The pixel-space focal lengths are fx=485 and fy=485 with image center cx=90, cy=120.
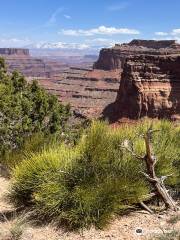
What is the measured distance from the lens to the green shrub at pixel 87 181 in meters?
9.41

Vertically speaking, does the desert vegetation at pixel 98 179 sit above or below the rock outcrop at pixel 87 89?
above

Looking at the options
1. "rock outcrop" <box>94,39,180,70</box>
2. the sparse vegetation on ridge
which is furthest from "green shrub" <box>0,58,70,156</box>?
"rock outcrop" <box>94,39,180,70</box>

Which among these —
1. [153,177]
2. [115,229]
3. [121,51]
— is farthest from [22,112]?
[121,51]

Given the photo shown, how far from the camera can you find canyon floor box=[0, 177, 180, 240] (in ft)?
29.0

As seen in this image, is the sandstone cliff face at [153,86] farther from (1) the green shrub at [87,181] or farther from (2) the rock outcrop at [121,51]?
(2) the rock outcrop at [121,51]

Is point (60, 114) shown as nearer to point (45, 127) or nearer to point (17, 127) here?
point (45, 127)

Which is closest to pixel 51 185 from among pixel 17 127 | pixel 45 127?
pixel 17 127

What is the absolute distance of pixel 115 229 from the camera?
30.7 feet

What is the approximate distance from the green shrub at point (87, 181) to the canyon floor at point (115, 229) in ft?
0.67

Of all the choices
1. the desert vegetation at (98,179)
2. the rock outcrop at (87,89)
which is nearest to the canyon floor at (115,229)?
the desert vegetation at (98,179)

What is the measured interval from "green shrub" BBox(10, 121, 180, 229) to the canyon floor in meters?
0.21

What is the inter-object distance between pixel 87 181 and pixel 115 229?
3.80ft

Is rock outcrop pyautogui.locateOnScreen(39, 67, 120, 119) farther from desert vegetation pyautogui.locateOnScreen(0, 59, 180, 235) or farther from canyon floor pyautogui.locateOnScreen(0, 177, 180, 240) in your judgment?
canyon floor pyautogui.locateOnScreen(0, 177, 180, 240)

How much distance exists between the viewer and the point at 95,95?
103750mm
